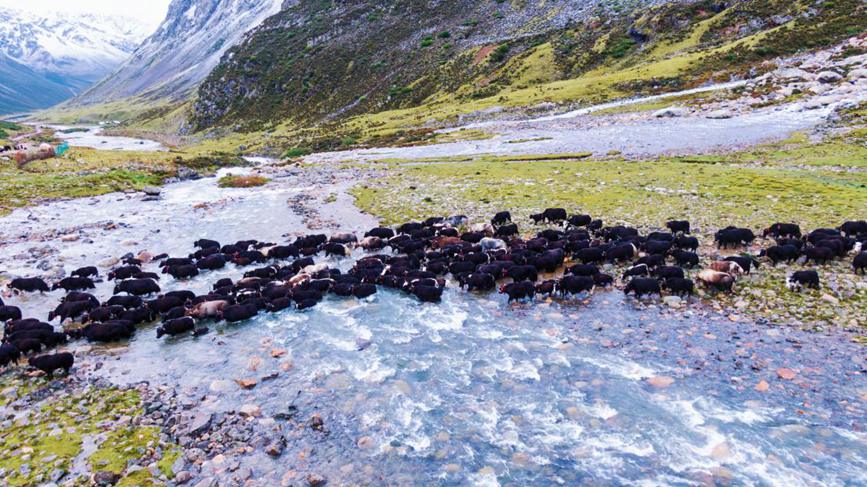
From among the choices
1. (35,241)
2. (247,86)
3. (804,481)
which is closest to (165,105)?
(247,86)

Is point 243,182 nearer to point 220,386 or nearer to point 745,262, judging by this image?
point 220,386

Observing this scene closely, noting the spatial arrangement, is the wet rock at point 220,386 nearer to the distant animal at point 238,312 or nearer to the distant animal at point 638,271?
the distant animal at point 238,312

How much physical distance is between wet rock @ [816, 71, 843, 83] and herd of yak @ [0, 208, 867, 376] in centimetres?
4317

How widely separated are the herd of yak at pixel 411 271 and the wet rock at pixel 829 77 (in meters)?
43.2

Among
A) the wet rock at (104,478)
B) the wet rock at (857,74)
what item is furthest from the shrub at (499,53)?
the wet rock at (104,478)

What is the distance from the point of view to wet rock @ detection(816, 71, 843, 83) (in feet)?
163

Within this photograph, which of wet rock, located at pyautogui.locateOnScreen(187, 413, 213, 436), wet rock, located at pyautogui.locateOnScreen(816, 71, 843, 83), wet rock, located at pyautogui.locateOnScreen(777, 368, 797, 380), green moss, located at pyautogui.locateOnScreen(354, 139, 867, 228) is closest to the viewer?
wet rock, located at pyautogui.locateOnScreen(187, 413, 213, 436)

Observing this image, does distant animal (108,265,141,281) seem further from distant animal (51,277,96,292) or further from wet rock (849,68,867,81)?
wet rock (849,68,867,81)

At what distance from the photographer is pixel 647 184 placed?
84.3 feet

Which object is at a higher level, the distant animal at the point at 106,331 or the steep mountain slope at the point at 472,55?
the steep mountain slope at the point at 472,55

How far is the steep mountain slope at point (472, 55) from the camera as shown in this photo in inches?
2719

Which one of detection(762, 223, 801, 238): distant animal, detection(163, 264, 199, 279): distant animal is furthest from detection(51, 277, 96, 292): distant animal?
detection(762, 223, 801, 238): distant animal

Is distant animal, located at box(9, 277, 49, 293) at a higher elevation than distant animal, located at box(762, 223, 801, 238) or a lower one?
higher

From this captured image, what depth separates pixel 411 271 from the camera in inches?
664
